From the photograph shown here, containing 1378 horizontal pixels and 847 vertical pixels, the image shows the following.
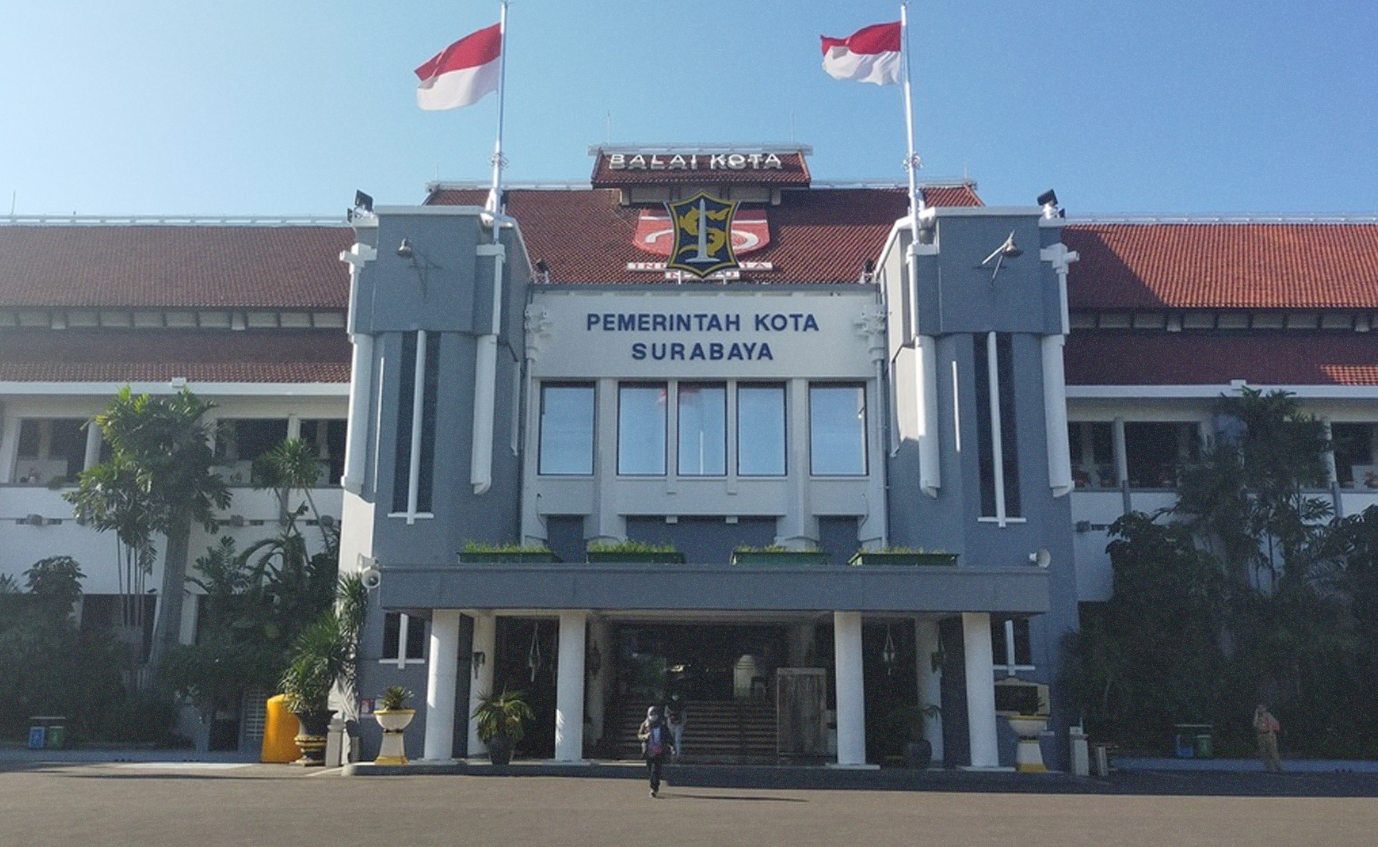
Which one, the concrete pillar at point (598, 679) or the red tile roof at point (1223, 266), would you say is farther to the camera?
the red tile roof at point (1223, 266)

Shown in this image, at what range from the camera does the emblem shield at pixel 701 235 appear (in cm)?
3225

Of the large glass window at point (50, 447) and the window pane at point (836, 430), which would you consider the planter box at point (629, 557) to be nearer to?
the window pane at point (836, 430)

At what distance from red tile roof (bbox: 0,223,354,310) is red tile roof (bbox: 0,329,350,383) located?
0.92 m

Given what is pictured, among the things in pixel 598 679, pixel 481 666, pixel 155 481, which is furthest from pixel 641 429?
pixel 155 481

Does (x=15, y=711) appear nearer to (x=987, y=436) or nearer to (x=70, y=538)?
(x=70, y=538)

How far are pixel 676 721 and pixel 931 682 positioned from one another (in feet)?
18.5

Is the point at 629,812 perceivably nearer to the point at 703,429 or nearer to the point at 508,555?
the point at 508,555

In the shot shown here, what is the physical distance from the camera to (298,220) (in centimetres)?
3925

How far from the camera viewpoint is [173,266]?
120 feet

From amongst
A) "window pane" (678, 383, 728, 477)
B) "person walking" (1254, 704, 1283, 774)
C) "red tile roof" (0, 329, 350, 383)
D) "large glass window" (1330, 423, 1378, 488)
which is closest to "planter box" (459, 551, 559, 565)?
"window pane" (678, 383, 728, 477)

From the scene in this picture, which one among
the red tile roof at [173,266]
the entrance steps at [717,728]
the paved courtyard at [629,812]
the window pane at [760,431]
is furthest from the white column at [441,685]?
the red tile roof at [173,266]

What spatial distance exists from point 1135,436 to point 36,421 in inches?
1272

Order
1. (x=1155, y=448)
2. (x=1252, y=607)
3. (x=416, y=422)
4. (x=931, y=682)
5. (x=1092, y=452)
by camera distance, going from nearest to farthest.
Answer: (x=931, y=682) → (x=416, y=422) → (x=1252, y=607) → (x=1092, y=452) → (x=1155, y=448)

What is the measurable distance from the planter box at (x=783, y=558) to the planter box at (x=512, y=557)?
12.7 feet
